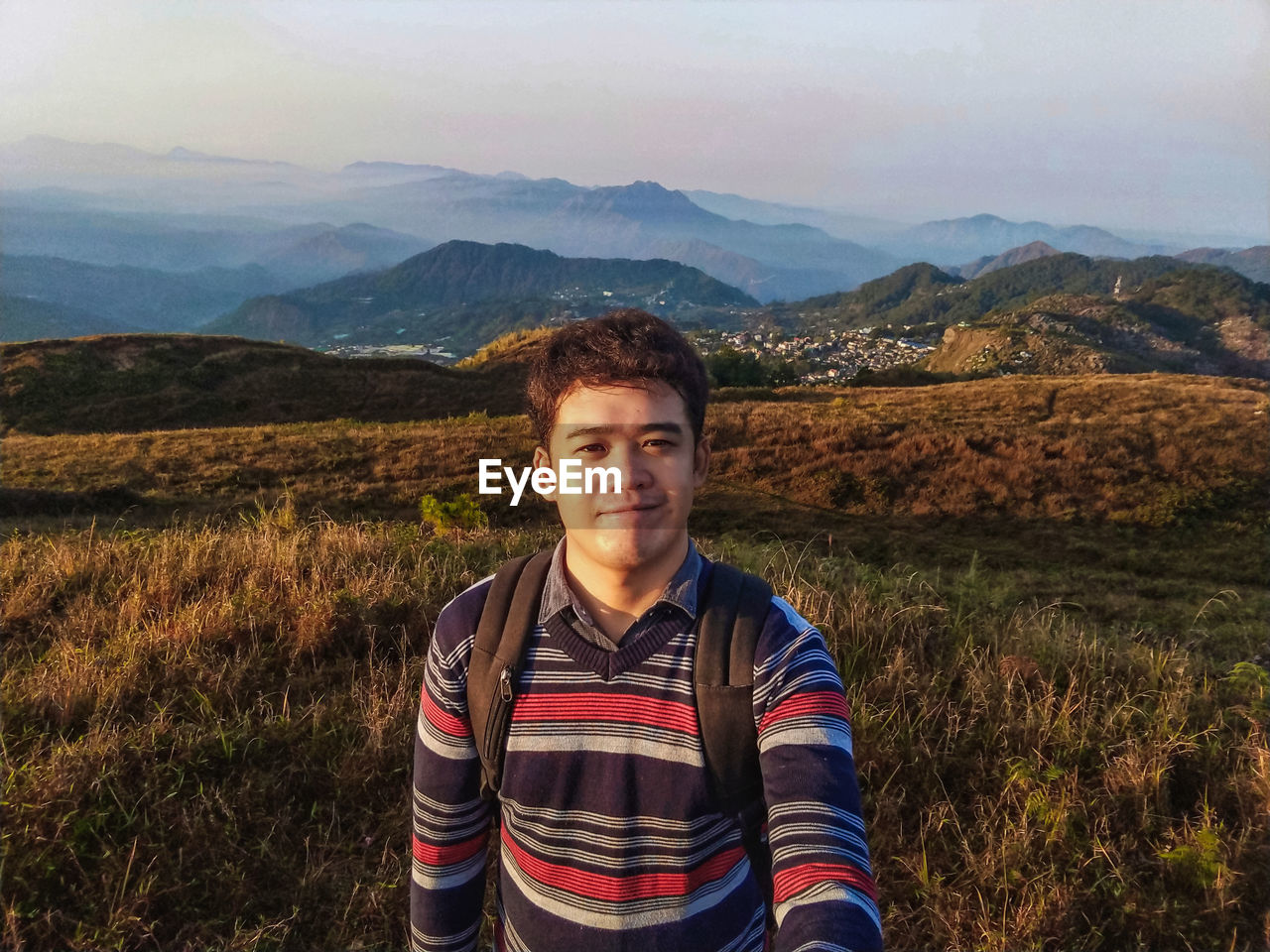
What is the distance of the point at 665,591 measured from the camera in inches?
63.1

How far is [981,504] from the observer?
14.4 m

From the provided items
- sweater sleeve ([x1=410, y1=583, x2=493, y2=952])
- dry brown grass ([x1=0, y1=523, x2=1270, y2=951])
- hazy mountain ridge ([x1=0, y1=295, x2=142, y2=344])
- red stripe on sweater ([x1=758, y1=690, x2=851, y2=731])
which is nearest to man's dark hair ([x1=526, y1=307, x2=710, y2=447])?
sweater sleeve ([x1=410, y1=583, x2=493, y2=952])

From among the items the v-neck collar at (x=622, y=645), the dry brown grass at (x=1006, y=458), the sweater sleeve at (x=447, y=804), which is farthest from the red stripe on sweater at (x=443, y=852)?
the dry brown grass at (x=1006, y=458)

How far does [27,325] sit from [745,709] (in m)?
210

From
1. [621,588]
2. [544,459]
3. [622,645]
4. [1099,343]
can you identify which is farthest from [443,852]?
[1099,343]

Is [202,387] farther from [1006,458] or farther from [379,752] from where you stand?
[379,752]

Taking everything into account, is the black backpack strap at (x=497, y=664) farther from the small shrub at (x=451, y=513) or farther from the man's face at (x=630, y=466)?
the small shrub at (x=451, y=513)

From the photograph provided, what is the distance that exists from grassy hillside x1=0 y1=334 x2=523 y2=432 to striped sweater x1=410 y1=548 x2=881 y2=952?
29.3m

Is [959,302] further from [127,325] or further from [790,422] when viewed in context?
[127,325]

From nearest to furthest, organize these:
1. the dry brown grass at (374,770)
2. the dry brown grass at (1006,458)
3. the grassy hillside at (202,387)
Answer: the dry brown grass at (374,770)
the dry brown grass at (1006,458)
the grassy hillside at (202,387)

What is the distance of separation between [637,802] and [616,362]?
3.67ft

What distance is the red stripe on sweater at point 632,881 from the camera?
1.59 meters

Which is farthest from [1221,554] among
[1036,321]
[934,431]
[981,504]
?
[1036,321]

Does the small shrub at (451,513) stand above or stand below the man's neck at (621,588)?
below
